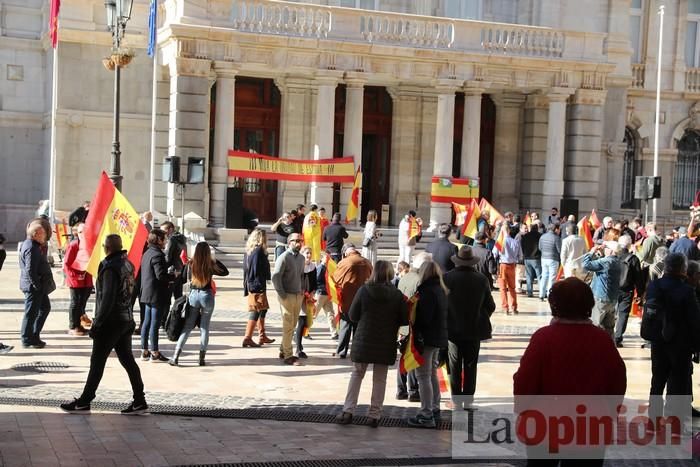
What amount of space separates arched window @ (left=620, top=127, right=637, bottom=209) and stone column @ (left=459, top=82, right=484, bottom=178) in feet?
25.8

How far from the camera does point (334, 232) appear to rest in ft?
71.3

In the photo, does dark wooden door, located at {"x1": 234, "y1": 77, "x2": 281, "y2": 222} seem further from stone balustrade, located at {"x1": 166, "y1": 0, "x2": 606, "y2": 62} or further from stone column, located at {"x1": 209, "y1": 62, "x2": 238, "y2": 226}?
stone balustrade, located at {"x1": 166, "y1": 0, "x2": 606, "y2": 62}

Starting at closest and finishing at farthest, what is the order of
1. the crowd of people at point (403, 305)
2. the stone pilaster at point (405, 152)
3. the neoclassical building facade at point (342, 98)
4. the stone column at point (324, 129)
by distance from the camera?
the crowd of people at point (403, 305)
the neoclassical building facade at point (342, 98)
the stone column at point (324, 129)
the stone pilaster at point (405, 152)

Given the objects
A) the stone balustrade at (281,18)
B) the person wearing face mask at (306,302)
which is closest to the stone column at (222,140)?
the stone balustrade at (281,18)

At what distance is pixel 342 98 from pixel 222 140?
556 centimetres

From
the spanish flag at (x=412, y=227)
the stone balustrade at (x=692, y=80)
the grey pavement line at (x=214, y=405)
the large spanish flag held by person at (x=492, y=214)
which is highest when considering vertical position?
the stone balustrade at (x=692, y=80)

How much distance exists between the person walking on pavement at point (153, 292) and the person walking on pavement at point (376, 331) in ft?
12.4

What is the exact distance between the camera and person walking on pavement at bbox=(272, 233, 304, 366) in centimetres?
1319

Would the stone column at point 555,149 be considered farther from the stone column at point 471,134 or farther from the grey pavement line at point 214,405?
the grey pavement line at point 214,405

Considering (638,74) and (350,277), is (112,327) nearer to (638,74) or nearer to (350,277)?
(350,277)

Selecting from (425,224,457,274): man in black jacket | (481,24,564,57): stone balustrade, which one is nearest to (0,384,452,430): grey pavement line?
(425,224,457,274): man in black jacket

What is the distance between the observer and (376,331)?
990cm

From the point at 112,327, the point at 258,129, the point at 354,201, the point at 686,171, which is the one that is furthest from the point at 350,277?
the point at 686,171

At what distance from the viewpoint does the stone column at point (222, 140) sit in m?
26.3
